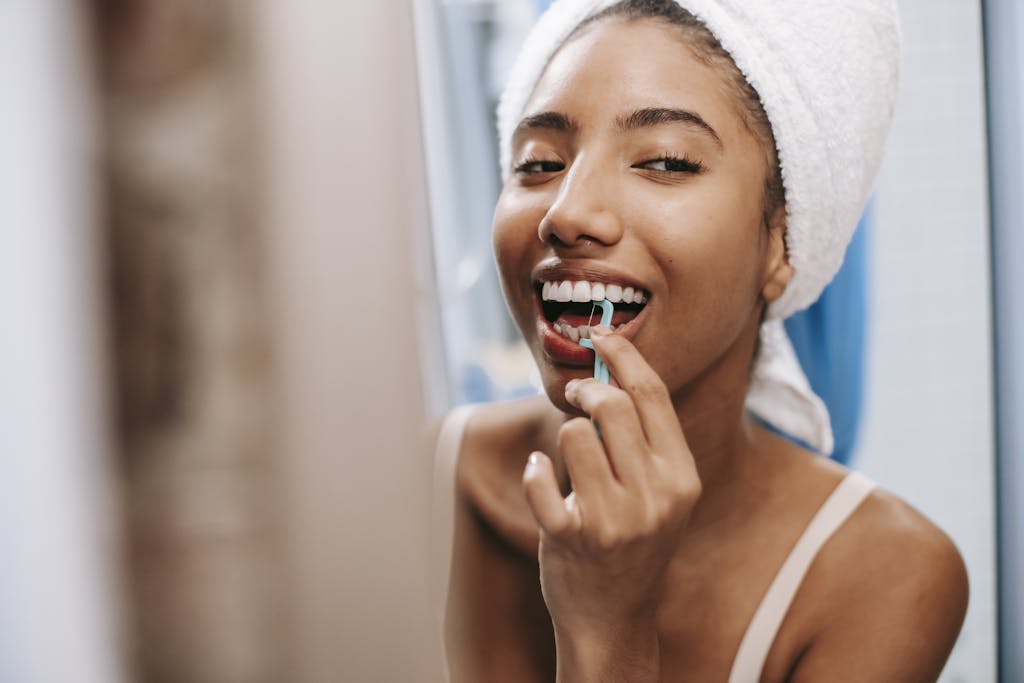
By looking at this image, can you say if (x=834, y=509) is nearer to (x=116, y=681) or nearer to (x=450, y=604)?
(x=450, y=604)

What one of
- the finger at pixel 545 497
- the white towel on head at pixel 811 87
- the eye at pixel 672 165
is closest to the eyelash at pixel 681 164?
the eye at pixel 672 165

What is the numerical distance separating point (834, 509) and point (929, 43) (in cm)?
72

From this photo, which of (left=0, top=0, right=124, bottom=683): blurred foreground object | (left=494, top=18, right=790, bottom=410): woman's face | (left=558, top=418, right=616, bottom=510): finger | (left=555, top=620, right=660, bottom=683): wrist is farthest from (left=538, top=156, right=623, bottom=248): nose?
(left=0, top=0, right=124, bottom=683): blurred foreground object

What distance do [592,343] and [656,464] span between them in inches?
5.1

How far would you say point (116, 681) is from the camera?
0.54ft

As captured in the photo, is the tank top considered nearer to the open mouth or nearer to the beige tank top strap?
the beige tank top strap

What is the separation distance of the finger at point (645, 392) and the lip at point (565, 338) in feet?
0.28

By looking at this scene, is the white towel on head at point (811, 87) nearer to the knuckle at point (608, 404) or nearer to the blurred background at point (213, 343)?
the knuckle at point (608, 404)

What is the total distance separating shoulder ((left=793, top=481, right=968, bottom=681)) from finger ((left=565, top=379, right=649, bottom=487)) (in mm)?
434

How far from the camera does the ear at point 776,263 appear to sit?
A: 889mm

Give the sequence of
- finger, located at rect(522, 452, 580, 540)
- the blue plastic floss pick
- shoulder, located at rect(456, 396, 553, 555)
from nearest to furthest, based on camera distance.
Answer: finger, located at rect(522, 452, 580, 540) → the blue plastic floss pick → shoulder, located at rect(456, 396, 553, 555)

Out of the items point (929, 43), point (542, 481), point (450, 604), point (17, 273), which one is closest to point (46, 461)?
point (17, 273)

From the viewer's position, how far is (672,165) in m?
0.80

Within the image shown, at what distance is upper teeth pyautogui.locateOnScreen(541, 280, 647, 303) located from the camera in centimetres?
78
